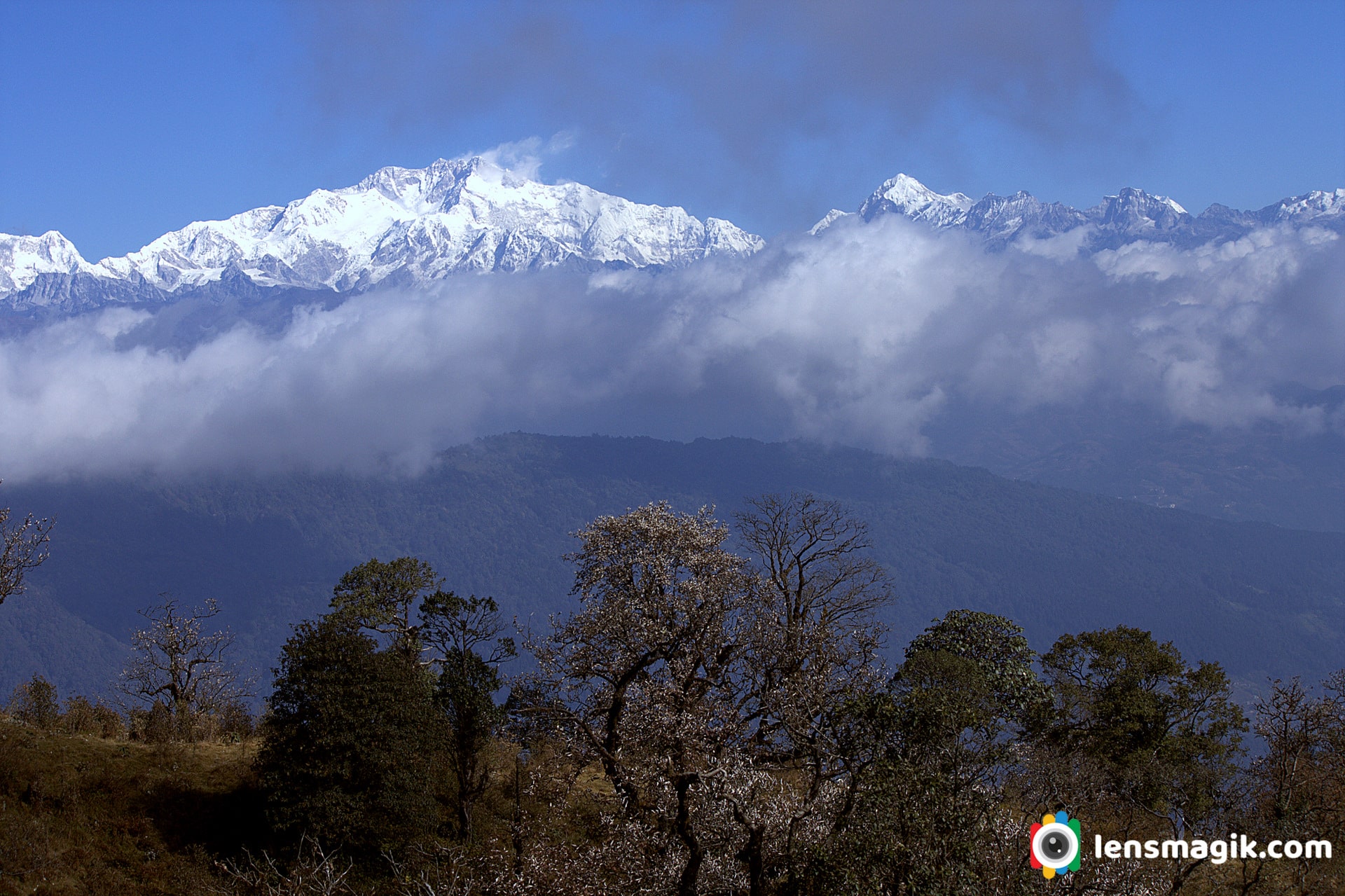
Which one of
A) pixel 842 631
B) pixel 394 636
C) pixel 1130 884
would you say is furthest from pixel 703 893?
pixel 394 636

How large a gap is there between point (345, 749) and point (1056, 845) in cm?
2362

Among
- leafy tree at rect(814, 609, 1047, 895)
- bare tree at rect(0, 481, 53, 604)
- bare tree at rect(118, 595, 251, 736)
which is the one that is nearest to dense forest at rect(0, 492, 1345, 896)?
leafy tree at rect(814, 609, 1047, 895)

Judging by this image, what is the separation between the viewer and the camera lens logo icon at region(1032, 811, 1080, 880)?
2398 centimetres

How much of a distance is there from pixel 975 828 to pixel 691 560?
1747 centimetres

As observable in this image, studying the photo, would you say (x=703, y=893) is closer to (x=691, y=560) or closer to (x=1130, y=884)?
(x=1130, y=884)

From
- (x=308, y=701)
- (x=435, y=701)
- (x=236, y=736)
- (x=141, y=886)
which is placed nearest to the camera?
(x=141, y=886)

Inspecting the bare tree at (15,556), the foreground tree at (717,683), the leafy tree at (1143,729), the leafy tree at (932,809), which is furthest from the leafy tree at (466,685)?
the leafy tree at (1143,729)

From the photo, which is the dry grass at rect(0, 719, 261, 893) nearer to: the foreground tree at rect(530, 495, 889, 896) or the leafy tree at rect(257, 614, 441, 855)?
the leafy tree at rect(257, 614, 441, 855)

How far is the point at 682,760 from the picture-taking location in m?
25.6

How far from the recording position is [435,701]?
39812mm

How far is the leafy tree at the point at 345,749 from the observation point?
104 feet

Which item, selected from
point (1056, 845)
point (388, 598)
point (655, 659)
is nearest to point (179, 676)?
point (388, 598)

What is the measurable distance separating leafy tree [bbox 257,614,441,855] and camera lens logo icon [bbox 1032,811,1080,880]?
21393 mm

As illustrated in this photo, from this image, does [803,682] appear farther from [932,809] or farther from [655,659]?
[932,809]
